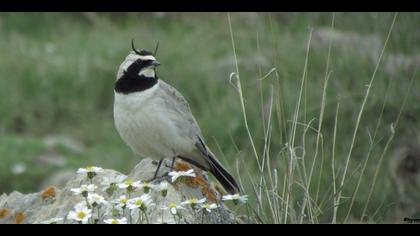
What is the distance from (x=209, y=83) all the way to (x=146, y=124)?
15.8 ft

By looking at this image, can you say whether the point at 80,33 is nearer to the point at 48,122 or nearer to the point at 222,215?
the point at 48,122

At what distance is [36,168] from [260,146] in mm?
2414

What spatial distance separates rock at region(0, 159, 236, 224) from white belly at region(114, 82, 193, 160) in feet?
0.89

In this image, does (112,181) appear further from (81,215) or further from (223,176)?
(223,176)

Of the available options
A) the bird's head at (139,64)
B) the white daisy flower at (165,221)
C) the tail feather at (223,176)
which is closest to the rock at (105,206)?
the white daisy flower at (165,221)

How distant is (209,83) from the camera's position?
1035 centimetres

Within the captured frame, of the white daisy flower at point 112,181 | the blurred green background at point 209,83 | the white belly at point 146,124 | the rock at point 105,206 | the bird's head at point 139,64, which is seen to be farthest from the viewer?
the blurred green background at point 209,83

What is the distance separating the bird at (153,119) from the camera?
559cm

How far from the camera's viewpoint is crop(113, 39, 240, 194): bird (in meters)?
5.59

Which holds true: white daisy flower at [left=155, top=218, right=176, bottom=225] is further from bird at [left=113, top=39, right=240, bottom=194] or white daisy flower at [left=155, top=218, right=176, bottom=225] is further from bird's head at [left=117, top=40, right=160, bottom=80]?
bird's head at [left=117, top=40, right=160, bottom=80]

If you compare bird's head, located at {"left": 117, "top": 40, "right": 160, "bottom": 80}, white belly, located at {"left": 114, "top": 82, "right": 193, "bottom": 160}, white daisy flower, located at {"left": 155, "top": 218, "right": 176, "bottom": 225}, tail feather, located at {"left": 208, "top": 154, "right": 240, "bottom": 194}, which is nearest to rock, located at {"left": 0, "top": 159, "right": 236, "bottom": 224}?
white daisy flower, located at {"left": 155, "top": 218, "right": 176, "bottom": 225}

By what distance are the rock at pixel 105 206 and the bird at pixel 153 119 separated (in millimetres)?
261

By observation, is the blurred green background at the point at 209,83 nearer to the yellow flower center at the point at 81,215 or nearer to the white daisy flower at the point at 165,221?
the white daisy flower at the point at 165,221

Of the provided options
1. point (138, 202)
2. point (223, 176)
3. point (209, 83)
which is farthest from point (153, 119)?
point (209, 83)
